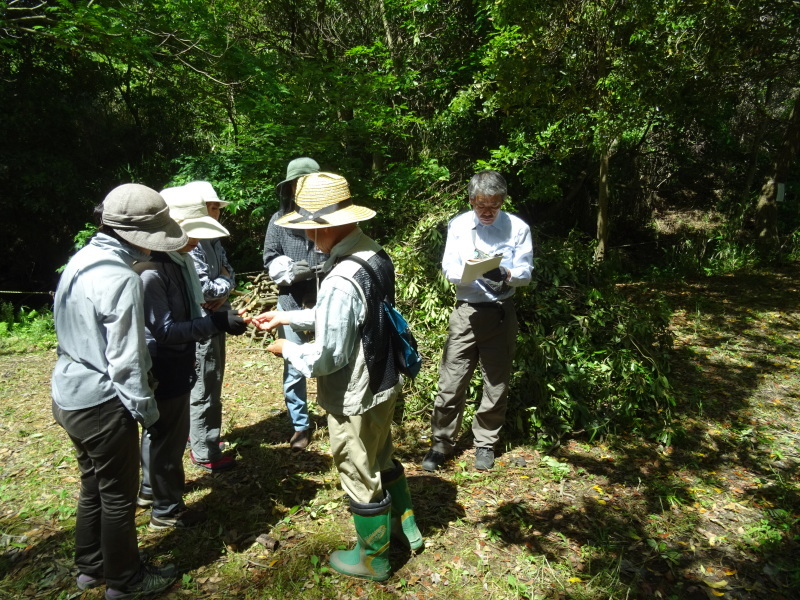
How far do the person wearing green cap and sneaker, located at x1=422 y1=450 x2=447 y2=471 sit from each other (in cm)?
99

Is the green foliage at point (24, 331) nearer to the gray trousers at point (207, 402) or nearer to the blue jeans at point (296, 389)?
the gray trousers at point (207, 402)

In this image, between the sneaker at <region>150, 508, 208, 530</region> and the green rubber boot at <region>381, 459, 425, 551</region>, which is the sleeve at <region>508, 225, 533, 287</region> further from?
the sneaker at <region>150, 508, 208, 530</region>

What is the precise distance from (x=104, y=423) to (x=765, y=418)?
5.27 m

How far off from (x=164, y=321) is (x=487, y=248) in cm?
221

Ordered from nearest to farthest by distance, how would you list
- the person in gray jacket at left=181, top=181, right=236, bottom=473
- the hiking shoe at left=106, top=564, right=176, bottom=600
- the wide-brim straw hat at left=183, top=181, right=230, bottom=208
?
1. the hiking shoe at left=106, top=564, right=176, bottom=600
2. the wide-brim straw hat at left=183, top=181, right=230, bottom=208
3. the person in gray jacket at left=181, top=181, right=236, bottom=473

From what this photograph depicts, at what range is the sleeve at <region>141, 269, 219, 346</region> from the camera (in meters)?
2.81

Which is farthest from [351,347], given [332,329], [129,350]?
[129,350]

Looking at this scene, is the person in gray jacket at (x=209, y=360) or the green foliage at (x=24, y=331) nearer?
the person in gray jacket at (x=209, y=360)

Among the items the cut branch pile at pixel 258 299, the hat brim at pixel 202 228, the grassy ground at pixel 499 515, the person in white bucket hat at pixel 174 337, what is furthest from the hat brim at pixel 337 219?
the cut branch pile at pixel 258 299

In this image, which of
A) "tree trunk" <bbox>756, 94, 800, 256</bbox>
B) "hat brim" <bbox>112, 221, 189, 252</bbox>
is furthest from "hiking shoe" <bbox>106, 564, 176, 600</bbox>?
"tree trunk" <bbox>756, 94, 800, 256</bbox>

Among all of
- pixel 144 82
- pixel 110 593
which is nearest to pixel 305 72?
pixel 110 593

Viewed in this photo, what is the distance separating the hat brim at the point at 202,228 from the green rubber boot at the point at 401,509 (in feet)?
5.65

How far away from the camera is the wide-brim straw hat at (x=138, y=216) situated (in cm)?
243

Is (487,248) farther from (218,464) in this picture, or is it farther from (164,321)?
(218,464)
